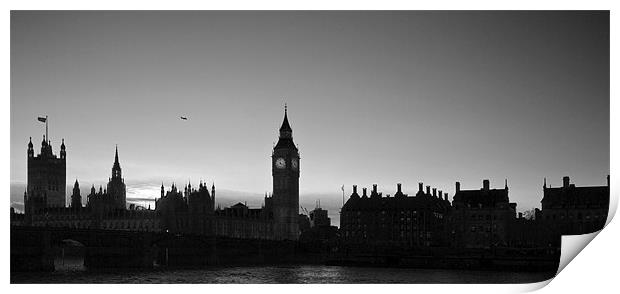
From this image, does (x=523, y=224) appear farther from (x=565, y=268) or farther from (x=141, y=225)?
(x=141, y=225)

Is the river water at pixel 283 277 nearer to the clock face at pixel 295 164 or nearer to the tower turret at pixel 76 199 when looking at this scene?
the tower turret at pixel 76 199

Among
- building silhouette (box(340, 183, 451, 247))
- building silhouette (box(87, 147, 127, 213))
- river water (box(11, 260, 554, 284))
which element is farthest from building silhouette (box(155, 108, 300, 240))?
river water (box(11, 260, 554, 284))

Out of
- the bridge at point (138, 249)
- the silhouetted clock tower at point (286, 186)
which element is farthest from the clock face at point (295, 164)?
the bridge at point (138, 249)

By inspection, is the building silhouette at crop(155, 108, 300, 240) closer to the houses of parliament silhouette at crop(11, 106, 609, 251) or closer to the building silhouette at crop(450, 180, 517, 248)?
the houses of parliament silhouette at crop(11, 106, 609, 251)

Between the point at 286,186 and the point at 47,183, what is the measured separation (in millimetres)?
20690

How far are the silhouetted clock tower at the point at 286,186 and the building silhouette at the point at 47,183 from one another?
1792cm

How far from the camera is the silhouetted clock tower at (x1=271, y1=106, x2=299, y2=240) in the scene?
220 ft

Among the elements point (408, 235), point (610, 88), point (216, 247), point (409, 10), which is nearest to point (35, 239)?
point (216, 247)

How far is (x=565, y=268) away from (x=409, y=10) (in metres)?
4.79

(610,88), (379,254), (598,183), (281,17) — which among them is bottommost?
(379,254)

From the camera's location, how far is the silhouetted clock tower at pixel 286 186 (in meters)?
66.9

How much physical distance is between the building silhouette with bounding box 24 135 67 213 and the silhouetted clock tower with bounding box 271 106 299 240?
706 inches

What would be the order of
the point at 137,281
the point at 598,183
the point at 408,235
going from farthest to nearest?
1. the point at 408,235
2. the point at 137,281
3. the point at 598,183
